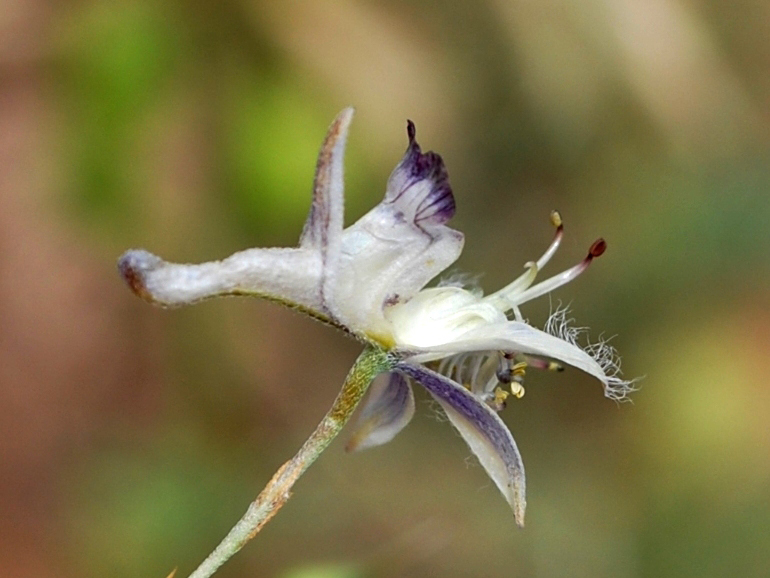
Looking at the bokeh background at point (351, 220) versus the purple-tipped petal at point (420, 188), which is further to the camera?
the bokeh background at point (351, 220)

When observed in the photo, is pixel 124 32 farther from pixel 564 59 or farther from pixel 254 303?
pixel 564 59

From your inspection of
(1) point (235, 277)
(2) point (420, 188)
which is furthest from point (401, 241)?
(1) point (235, 277)

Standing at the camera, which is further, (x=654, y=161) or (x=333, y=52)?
(x=654, y=161)

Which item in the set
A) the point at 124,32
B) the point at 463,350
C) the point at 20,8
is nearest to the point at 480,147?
the point at 124,32

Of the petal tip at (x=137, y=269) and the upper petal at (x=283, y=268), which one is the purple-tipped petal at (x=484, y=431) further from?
the petal tip at (x=137, y=269)

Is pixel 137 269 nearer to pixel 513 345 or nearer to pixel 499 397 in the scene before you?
pixel 513 345

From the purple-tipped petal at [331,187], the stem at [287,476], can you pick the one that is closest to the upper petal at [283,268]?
the purple-tipped petal at [331,187]

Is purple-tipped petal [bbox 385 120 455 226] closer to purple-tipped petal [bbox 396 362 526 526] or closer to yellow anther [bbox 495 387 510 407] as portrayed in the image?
purple-tipped petal [bbox 396 362 526 526]
